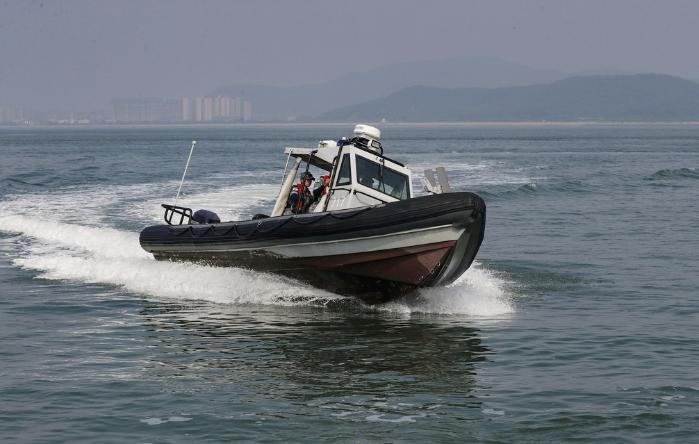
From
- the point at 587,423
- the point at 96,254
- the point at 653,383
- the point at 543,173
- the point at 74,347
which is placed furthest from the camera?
the point at 543,173

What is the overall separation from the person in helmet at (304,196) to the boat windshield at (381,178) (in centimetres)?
95

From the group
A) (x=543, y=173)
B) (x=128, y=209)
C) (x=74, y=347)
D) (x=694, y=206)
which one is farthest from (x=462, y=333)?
(x=543, y=173)

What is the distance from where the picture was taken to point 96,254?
2344 cm

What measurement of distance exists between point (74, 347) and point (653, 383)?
759cm

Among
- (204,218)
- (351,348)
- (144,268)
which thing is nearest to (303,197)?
(204,218)

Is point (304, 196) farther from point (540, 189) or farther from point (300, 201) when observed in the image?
point (540, 189)

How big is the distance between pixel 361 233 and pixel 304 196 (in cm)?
252

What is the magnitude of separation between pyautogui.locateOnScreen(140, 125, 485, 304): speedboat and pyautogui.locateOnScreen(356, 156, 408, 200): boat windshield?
0.6 inches

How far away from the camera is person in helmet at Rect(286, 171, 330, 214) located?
1777cm

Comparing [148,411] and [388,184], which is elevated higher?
[388,184]

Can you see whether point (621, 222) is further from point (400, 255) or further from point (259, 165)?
point (259, 165)

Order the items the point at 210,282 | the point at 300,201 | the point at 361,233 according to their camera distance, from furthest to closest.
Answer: the point at 210,282 < the point at 300,201 < the point at 361,233

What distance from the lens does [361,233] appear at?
51.5ft

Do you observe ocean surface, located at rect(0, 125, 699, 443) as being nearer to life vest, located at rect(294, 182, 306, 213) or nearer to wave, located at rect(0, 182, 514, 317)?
wave, located at rect(0, 182, 514, 317)
